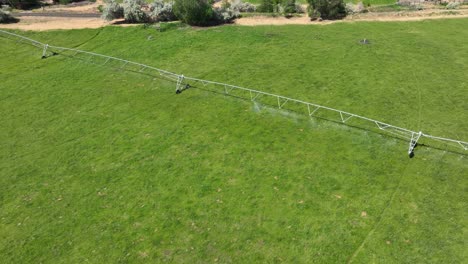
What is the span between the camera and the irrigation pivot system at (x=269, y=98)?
23.2 meters

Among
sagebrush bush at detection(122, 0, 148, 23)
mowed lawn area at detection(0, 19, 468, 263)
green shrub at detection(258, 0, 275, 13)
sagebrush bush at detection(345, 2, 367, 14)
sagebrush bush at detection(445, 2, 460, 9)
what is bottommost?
mowed lawn area at detection(0, 19, 468, 263)

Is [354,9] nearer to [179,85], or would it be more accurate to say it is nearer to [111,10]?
[179,85]

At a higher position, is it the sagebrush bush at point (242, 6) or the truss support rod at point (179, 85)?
the sagebrush bush at point (242, 6)

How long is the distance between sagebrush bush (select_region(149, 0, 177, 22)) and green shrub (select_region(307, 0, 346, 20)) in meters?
17.5

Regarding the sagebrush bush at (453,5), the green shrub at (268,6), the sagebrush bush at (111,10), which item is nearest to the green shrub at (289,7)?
the green shrub at (268,6)

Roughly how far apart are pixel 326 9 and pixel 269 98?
20198 mm

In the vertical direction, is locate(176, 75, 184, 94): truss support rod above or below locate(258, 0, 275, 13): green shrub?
below

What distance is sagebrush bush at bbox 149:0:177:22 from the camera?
48.4 metres

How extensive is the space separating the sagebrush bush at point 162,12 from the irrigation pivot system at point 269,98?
11.7m

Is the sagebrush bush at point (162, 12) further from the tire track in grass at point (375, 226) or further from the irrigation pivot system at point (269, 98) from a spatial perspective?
the tire track in grass at point (375, 226)

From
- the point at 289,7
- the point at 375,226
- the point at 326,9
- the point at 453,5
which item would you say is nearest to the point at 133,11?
the point at 289,7

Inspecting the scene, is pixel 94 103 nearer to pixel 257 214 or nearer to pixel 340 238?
pixel 257 214

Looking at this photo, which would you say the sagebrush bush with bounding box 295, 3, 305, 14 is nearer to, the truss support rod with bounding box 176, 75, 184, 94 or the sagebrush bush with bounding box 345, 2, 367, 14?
the sagebrush bush with bounding box 345, 2, 367, 14

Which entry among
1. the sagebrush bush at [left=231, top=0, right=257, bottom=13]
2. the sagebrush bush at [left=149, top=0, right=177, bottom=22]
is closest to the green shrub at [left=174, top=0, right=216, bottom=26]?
the sagebrush bush at [left=149, top=0, right=177, bottom=22]
